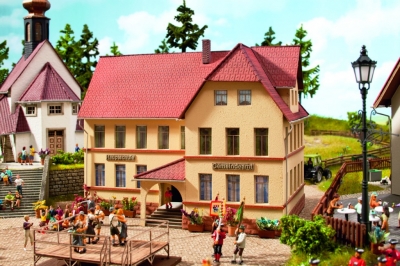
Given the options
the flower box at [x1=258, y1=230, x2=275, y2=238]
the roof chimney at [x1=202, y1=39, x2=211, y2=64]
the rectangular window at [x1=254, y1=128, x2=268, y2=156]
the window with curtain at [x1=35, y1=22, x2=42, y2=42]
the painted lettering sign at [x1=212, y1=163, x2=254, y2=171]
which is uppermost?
the window with curtain at [x1=35, y1=22, x2=42, y2=42]

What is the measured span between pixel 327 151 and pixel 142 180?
33605 mm

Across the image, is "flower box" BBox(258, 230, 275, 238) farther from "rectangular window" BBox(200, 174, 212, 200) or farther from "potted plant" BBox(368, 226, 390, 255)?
"potted plant" BBox(368, 226, 390, 255)

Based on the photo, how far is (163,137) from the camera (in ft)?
129

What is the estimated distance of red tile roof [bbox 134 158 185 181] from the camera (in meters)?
34.8

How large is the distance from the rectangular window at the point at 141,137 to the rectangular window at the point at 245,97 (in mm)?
8937

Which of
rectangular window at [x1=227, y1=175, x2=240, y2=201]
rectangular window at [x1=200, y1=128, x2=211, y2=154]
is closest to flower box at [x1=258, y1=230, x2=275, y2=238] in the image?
rectangular window at [x1=227, y1=175, x2=240, y2=201]

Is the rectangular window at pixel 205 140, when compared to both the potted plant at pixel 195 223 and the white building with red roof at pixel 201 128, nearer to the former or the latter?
the white building with red roof at pixel 201 128

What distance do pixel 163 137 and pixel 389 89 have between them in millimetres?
15484

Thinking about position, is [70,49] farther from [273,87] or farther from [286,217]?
[286,217]

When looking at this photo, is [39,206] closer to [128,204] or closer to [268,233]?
[128,204]

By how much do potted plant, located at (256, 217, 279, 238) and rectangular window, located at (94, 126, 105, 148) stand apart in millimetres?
14199

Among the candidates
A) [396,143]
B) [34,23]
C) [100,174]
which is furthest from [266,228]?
[34,23]

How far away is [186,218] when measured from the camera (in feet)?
113

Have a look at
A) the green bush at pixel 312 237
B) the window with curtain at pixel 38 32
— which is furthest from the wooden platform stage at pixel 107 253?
the window with curtain at pixel 38 32
